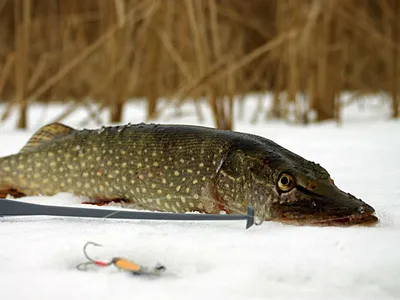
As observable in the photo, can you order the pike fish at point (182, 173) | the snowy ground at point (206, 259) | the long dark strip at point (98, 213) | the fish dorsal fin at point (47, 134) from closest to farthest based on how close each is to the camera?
the snowy ground at point (206, 259)
the long dark strip at point (98, 213)
the pike fish at point (182, 173)
the fish dorsal fin at point (47, 134)

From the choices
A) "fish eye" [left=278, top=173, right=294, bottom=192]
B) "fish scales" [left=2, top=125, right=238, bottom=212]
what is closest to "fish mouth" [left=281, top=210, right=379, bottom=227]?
"fish eye" [left=278, top=173, right=294, bottom=192]

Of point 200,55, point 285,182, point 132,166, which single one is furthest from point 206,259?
point 200,55

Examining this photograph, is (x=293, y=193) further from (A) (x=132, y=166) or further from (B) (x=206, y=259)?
(A) (x=132, y=166)

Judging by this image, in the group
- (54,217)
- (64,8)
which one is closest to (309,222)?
(54,217)

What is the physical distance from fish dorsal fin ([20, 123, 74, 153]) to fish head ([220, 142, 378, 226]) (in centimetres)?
84

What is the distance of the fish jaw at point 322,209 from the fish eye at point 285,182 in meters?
0.02

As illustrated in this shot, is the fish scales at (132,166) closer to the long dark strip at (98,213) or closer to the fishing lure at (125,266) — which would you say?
the long dark strip at (98,213)

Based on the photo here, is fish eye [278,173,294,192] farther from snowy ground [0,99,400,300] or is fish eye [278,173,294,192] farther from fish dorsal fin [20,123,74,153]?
fish dorsal fin [20,123,74,153]

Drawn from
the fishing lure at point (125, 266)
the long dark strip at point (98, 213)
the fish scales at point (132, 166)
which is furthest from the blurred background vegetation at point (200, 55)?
the fishing lure at point (125, 266)

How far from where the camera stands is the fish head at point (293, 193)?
1553 millimetres

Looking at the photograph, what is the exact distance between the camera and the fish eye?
5.47 ft

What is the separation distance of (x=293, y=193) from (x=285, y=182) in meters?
0.04

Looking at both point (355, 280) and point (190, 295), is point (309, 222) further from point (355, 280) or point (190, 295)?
point (190, 295)

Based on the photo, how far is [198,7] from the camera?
3.46 metres
